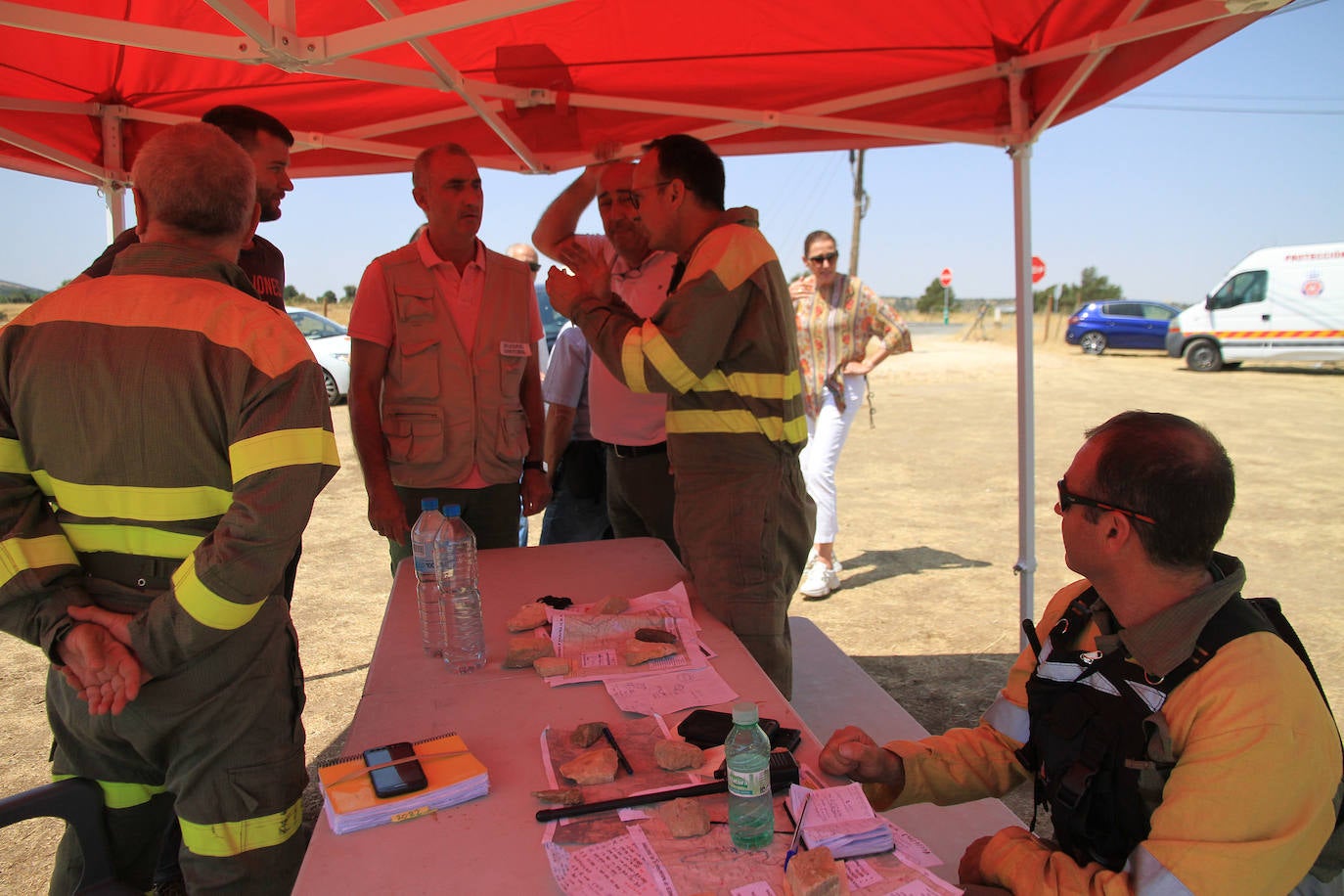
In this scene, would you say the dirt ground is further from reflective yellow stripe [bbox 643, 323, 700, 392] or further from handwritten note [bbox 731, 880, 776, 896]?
handwritten note [bbox 731, 880, 776, 896]

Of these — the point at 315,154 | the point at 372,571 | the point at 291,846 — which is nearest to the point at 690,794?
the point at 291,846

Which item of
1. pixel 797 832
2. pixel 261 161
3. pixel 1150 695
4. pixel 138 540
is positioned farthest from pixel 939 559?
pixel 138 540

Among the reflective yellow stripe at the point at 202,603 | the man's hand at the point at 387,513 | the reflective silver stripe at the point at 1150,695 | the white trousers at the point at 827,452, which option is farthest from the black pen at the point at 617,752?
the white trousers at the point at 827,452

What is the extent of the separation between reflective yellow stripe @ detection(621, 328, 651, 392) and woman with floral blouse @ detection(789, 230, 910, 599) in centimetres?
330

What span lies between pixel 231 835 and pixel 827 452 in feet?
14.1

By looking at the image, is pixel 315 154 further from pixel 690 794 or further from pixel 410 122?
pixel 690 794

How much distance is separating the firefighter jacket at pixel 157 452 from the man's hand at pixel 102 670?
0.10ft

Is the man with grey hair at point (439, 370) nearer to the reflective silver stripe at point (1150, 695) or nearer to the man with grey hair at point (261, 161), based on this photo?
the man with grey hair at point (261, 161)

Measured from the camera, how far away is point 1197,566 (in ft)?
4.41

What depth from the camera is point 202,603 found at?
158 centimetres

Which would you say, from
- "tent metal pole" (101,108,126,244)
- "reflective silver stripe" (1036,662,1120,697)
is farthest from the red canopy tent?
"reflective silver stripe" (1036,662,1120,697)

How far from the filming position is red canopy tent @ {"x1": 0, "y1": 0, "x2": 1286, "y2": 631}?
2.96 metres

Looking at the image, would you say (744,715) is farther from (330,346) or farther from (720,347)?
(330,346)

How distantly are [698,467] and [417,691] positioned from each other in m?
0.91
